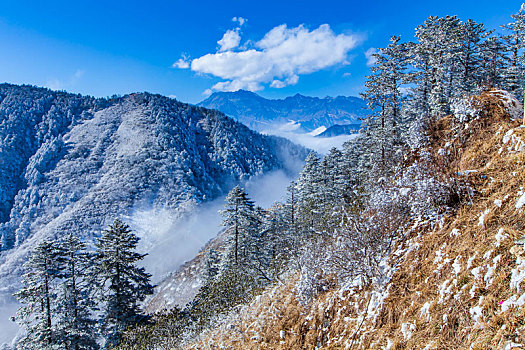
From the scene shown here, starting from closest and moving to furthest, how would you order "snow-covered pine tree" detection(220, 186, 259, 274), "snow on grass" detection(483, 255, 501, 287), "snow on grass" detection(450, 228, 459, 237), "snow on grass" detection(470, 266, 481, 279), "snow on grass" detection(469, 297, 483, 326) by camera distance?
"snow on grass" detection(469, 297, 483, 326)
"snow on grass" detection(483, 255, 501, 287)
"snow on grass" detection(470, 266, 481, 279)
"snow on grass" detection(450, 228, 459, 237)
"snow-covered pine tree" detection(220, 186, 259, 274)

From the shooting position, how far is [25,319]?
20.6 meters

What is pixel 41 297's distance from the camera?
1861cm

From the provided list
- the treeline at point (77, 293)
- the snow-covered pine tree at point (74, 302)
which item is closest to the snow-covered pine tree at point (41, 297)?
the treeline at point (77, 293)

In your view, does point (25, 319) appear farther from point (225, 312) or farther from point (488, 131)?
point (488, 131)

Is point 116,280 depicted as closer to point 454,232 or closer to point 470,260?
point 454,232

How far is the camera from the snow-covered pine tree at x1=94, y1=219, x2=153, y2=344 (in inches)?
819

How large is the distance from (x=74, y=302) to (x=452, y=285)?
23226 mm

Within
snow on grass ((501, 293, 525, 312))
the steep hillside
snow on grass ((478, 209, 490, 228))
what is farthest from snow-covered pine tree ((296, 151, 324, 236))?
snow on grass ((501, 293, 525, 312))

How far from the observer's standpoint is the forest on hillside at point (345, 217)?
286 inches

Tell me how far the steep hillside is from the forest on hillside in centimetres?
36

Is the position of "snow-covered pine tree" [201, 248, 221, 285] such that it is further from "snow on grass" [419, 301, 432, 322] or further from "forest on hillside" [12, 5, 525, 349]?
"snow on grass" [419, 301, 432, 322]

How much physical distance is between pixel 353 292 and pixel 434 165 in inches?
206

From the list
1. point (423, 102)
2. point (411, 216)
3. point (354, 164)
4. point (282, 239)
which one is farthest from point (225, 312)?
point (354, 164)

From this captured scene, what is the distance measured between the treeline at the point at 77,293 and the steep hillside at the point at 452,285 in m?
15.3
